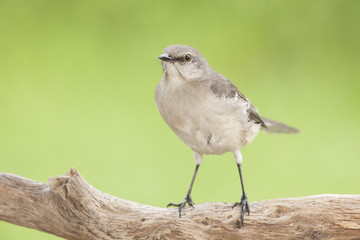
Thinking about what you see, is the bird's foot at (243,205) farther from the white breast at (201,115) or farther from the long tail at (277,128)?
the long tail at (277,128)

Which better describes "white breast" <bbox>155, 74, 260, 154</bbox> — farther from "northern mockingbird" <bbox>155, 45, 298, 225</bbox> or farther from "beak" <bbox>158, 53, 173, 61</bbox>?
"beak" <bbox>158, 53, 173, 61</bbox>

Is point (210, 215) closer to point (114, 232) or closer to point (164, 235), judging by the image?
point (164, 235)

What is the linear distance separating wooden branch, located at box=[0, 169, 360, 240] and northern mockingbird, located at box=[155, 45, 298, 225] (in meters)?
0.14

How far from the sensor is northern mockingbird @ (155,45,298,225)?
2.92 meters

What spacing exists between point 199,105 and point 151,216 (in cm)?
81

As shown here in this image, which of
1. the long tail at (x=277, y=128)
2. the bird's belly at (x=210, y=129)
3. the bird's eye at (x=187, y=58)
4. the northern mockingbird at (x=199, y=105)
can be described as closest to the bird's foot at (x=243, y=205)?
the northern mockingbird at (x=199, y=105)

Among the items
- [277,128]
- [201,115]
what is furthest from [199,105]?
[277,128]

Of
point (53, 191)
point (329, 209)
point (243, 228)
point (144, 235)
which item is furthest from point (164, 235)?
point (329, 209)

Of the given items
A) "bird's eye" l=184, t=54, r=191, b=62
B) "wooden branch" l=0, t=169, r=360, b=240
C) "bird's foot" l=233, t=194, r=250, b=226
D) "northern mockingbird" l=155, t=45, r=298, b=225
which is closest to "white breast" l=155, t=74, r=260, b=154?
"northern mockingbird" l=155, t=45, r=298, b=225

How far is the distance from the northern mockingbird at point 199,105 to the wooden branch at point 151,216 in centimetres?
14

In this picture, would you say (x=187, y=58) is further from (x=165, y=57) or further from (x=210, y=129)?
(x=210, y=129)

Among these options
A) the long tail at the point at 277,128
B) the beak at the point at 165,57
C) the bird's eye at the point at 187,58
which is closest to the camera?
the beak at the point at 165,57

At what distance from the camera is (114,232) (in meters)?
2.97

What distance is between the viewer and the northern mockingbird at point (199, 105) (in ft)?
9.57
